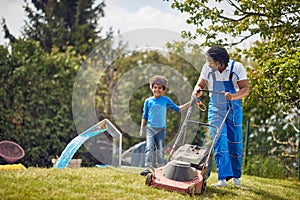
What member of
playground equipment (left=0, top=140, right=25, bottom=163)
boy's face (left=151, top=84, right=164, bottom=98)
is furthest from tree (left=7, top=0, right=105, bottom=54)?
boy's face (left=151, top=84, right=164, bottom=98)

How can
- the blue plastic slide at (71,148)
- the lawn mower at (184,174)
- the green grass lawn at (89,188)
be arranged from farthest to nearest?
the blue plastic slide at (71,148), the lawn mower at (184,174), the green grass lawn at (89,188)

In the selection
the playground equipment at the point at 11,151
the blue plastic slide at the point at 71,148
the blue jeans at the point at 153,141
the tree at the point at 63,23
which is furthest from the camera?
the tree at the point at 63,23

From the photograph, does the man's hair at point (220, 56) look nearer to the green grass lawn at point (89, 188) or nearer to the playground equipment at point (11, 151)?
the green grass lawn at point (89, 188)

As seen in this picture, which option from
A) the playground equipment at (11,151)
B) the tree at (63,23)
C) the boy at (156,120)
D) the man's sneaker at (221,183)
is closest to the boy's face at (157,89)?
the boy at (156,120)

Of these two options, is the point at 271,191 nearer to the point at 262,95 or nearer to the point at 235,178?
the point at 235,178

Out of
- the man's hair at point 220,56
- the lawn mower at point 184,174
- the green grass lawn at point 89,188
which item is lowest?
the green grass lawn at point 89,188

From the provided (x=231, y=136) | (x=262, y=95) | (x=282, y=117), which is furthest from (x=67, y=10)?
(x=231, y=136)

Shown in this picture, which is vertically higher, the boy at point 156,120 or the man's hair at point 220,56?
the man's hair at point 220,56

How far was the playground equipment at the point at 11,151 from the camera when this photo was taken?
8445 millimetres

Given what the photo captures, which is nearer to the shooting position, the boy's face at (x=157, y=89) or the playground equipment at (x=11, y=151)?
the boy's face at (x=157, y=89)

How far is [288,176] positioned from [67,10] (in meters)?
11.7

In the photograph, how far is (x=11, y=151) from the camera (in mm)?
8734

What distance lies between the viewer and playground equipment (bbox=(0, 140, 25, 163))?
8445 mm

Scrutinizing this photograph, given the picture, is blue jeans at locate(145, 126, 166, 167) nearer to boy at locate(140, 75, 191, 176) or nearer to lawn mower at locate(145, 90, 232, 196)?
boy at locate(140, 75, 191, 176)
